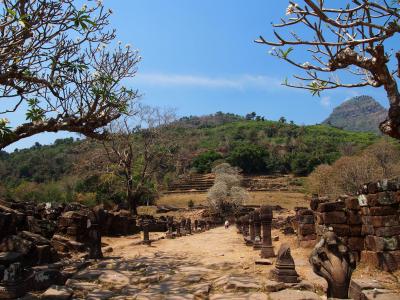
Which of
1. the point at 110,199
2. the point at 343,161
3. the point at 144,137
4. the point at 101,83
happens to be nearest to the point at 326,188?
the point at 343,161

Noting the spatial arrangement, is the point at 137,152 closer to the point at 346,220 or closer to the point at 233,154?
the point at 346,220

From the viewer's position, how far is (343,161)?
122 ft

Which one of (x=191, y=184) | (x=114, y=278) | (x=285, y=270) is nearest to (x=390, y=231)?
(x=285, y=270)

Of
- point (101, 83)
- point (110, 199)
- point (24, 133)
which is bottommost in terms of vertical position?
point (110, 199)

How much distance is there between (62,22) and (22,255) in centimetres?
489

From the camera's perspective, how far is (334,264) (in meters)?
5.87

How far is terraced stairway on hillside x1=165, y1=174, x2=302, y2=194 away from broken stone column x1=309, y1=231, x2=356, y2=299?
2429 inches

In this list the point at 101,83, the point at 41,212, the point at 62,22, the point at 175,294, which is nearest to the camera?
the point at 175,294

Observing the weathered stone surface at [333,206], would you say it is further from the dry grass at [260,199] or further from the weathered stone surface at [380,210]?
the dry grass at [260,199]

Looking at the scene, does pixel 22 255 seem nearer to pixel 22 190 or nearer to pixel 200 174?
pixel 22 190

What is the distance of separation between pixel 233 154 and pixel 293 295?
81153 mm

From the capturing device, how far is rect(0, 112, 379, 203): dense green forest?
39.6 m

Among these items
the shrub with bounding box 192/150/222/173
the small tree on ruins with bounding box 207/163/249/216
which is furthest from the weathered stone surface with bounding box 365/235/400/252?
the shrub with bounding box 192/150/222/173

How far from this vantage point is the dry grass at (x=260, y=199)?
179ft
